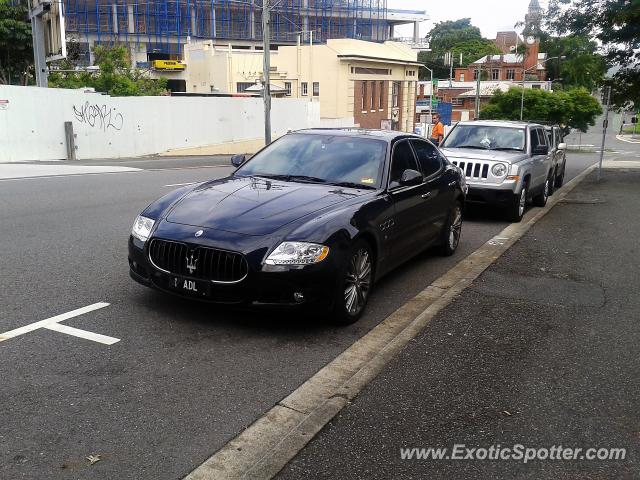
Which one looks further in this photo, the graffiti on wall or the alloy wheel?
the graffiti on wall

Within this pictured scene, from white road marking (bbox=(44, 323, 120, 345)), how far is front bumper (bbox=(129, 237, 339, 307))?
0.61 m

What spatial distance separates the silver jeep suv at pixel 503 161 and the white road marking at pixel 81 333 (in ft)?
25.8

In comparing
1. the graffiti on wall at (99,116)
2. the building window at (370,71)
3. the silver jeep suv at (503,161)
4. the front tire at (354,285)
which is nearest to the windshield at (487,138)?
the silver jeep suv at (503,161)

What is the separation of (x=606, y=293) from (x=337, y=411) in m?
4.06

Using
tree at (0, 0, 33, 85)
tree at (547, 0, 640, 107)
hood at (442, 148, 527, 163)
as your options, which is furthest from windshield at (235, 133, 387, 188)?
tree at (0, 0, 33, 85)

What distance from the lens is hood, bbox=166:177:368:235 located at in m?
5.28

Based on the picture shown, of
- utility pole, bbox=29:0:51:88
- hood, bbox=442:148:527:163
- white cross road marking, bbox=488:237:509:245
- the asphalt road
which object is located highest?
utility pole, bbox=29:0:51:88

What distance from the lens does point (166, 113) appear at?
30.7m

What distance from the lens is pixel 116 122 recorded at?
2750cm

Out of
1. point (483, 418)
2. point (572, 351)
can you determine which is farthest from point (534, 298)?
point (483, 418)

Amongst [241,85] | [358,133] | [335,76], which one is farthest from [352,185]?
[241,85]

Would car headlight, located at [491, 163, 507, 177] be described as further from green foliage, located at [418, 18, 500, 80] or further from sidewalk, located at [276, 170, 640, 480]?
green foliage, located at [418, 18, 500, 80]

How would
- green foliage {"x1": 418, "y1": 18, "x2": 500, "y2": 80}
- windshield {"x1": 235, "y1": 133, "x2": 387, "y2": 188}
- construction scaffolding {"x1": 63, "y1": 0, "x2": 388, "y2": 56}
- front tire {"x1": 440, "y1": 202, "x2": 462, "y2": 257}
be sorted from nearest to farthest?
windshield {"x1": 235, "y1": 133, "x2": 387, "y2": 188}
front tire {"x1": 440, "y1": 202, "x2": 462, "y2": 257}
construction scaffolding {"x1": 63, "y1": 0, "x2": 388, "y2": 56}
green foliage {"x1": 418, "y1": 18, "x2": 500, "y2": 80}

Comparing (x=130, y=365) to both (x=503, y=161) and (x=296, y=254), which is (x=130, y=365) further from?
(x=503, y=161)
